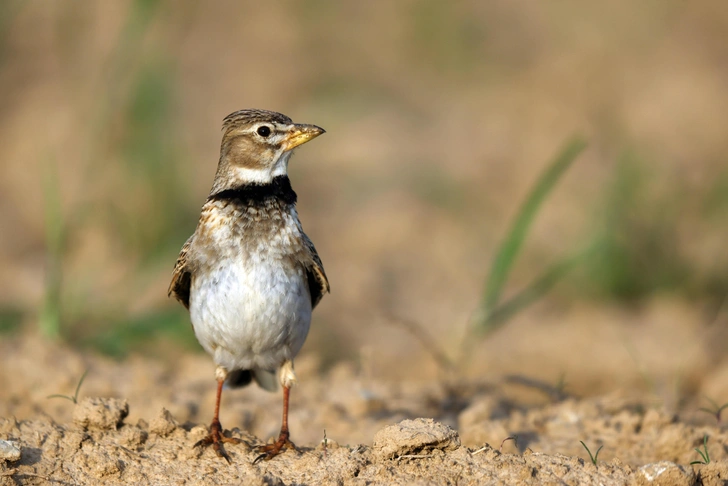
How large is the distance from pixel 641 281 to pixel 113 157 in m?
5.99

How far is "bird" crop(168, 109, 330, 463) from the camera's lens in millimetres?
4996

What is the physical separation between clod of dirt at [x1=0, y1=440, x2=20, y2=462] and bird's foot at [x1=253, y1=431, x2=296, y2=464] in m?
1.16

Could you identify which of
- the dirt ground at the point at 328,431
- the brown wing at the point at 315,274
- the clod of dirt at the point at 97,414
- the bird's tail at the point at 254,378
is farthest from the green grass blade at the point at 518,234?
the clod of dirt at the point at 97,414

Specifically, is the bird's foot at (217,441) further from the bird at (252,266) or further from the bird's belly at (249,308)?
the bird's belly at (249,308)

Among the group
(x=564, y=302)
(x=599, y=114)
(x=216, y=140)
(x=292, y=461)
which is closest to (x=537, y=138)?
(x=599, y=114)

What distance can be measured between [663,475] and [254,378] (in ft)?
8.77

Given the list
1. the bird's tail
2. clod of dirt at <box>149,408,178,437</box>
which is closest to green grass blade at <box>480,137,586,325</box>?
the bird's tail

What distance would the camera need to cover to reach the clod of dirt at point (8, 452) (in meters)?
4.39

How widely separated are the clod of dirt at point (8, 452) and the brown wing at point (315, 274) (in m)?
1.80

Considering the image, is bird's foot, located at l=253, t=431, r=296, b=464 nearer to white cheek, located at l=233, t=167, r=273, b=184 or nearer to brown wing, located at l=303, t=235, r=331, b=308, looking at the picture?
brown wing, located at l=303, t=235, r=331, b=308

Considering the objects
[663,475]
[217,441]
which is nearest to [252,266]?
[217,441]

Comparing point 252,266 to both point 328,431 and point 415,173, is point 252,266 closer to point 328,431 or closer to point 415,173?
point 328,431

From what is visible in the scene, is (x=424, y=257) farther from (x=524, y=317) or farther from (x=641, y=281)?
(x=641, y=281)

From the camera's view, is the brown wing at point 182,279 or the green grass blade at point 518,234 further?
the green grass blade at point 518,234
